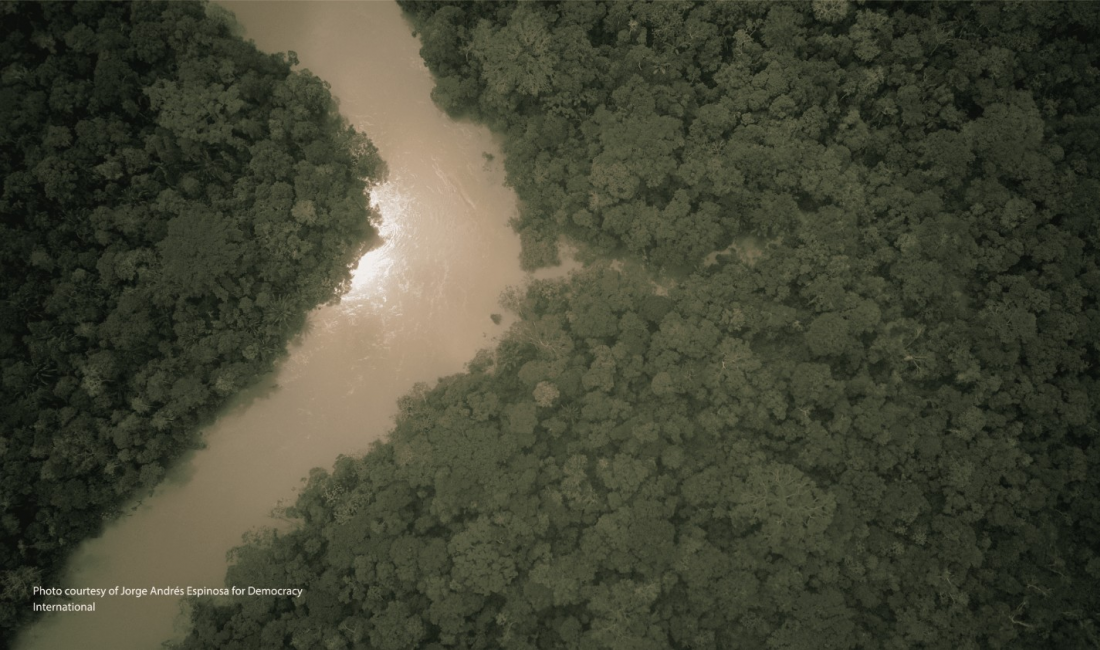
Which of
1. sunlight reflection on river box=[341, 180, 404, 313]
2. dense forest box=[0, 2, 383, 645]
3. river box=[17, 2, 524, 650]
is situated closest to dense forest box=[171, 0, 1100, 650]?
river box=[17, 2, 524, 650]

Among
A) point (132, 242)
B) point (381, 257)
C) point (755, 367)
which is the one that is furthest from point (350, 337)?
point (755, 367)

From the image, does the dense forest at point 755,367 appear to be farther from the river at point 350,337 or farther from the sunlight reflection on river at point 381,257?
the sunlight reflection on river at point 381,257

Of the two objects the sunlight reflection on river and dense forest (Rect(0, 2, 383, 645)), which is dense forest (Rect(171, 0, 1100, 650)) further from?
dense forest (Rect(0, 2, 383, 645))

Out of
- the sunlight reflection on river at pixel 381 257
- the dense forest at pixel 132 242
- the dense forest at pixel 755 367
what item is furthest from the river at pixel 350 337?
the dense forest at pixel 755 367

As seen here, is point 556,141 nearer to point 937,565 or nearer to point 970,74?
point 970,74

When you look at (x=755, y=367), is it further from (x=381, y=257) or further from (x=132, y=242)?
(x=132, y=242)

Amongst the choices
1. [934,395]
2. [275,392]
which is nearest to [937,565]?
[934,395]
